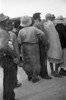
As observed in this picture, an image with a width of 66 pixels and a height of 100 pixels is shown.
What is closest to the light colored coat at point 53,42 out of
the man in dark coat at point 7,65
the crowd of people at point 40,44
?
the crowd of people at point 40,44

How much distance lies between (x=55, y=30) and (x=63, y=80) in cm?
116

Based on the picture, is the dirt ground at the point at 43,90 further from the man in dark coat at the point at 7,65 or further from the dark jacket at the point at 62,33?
→ the dark jacket at the point at 62,33

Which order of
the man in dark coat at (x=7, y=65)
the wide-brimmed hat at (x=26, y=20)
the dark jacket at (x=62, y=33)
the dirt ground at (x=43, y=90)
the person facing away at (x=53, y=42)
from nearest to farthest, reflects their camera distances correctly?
the man in dark coat at (x=7, y=65) < the dirt ground at (x=43, y=90) < the wide-brimmed hat at (x=26, y=20) < the dark jacket at (x=62, y=33) < the person facing away at (x=53, y=42)

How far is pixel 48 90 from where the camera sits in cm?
551

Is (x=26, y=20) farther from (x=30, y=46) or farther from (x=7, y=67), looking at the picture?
(x=7, y=67)

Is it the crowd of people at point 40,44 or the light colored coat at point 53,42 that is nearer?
the crowd of people at point 40,44

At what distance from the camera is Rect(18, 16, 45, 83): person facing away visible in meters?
6.05

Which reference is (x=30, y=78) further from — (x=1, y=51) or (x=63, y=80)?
(x=1, y=51)

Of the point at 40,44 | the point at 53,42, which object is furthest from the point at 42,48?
the point at 53,42

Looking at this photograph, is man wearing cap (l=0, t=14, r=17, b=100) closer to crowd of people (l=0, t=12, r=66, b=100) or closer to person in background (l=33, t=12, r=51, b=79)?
crowd of people (l=0, t=12, r=66, b=100)

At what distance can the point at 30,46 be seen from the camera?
6.20 m

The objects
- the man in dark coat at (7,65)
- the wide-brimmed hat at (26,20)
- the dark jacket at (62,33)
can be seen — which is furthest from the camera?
the dark jacket at (62,33)

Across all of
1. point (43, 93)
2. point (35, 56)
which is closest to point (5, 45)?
point (43, 93)

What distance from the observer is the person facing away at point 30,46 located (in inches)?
238
